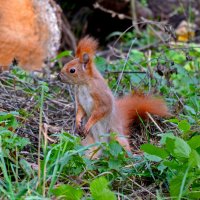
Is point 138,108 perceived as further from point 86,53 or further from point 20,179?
point 20,179

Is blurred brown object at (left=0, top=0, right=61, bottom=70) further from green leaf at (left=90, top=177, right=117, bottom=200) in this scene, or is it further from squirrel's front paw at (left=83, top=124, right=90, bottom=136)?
green leaf at (left=90, top=177, right=117, bottom=200)

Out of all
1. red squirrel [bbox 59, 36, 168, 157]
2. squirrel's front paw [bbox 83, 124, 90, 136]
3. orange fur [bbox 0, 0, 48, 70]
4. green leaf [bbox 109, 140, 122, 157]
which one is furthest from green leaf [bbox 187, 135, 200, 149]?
orange fur [bbox 0, 0, 48, 70]

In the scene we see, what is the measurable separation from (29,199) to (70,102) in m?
2.65

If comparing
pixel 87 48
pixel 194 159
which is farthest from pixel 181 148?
pixel 87 48

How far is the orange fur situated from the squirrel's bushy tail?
6.15ft

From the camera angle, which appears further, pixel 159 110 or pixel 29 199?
pixel 159 110

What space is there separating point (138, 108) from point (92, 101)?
428 millimetres

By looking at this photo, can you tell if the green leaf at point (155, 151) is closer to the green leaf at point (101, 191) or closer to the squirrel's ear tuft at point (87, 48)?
the green leaf at point (101, 191)

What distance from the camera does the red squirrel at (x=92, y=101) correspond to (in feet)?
14.2

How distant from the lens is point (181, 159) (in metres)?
3.07

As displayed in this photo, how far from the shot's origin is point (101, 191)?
284 cm

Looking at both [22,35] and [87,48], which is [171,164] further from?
[22,35]

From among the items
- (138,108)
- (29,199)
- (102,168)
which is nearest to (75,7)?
(138,108)

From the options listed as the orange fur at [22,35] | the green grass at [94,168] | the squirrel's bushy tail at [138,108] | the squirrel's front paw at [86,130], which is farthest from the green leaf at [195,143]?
the orange fur at [22,35]
